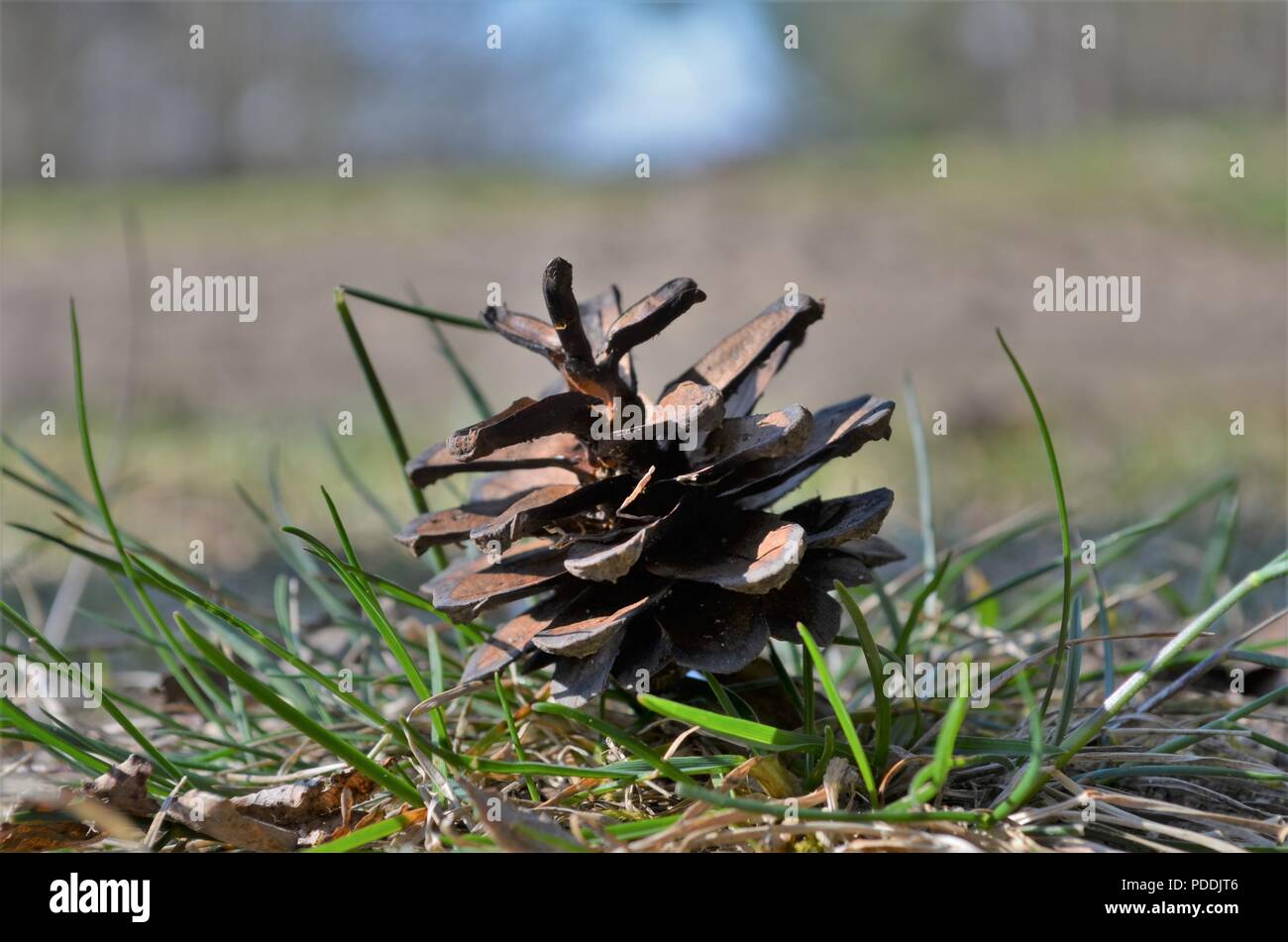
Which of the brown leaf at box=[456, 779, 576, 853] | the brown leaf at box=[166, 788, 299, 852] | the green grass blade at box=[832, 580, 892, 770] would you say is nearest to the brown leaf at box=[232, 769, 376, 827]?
the brown leaf at box=[166, 788, 299, 852]

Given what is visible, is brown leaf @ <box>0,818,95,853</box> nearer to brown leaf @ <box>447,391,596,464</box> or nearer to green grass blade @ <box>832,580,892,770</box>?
brown leaf @ <box>447,391,596,464</box>

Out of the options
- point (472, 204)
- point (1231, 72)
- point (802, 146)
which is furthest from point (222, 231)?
point (1231, 72)

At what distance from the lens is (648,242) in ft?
14.9

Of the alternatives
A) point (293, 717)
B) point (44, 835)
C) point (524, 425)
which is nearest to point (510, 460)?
point (524, 425)

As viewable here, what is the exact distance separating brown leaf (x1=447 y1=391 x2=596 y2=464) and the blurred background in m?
0.37

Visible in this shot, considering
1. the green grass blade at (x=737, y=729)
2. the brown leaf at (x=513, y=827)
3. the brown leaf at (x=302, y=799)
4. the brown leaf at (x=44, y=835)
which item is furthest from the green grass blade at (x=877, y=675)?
the brown leaf at (x=44, y=835)

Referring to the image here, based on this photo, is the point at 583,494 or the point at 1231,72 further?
the point at 1231,72

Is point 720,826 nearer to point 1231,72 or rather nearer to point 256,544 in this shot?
point 256,544

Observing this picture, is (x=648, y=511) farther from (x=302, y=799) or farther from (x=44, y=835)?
(x=44, y=835)

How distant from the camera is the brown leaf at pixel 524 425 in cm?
50

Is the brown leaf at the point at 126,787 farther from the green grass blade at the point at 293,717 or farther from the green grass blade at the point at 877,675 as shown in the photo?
the green grass blade at the point at 877,675

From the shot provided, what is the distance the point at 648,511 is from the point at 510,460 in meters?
0.08

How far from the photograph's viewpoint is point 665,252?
4418mm

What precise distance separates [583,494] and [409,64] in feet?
28.5
